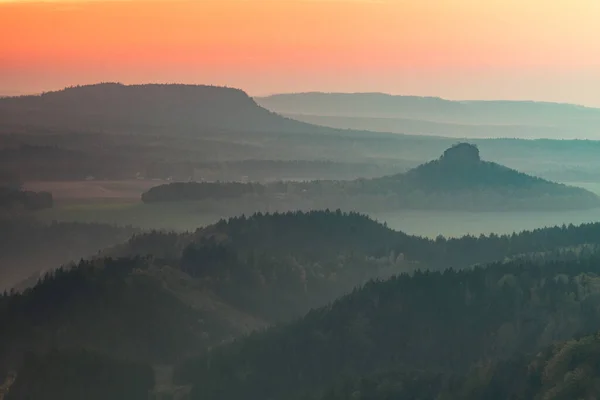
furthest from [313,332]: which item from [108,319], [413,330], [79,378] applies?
[108,319]

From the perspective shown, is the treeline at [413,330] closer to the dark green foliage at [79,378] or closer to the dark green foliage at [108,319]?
the dark green foliage at [79,378]

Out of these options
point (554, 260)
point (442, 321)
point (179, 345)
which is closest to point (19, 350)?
point (179, 345)

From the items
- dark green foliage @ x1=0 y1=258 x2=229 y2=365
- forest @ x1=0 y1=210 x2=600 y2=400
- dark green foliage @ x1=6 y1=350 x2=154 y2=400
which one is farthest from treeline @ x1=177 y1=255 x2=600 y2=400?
dark green foliage @ x1=0 y1=258 x2=229 y2=365

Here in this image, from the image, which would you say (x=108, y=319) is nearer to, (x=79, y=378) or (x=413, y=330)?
(x=79, y=378)

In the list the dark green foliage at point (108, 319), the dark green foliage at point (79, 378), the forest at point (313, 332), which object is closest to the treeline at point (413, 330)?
the forest at point (313, 332)

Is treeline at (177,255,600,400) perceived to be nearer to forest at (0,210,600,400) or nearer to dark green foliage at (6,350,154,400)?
forest at (0,210,600,400)

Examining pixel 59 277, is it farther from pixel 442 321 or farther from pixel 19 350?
pixel 442 321
